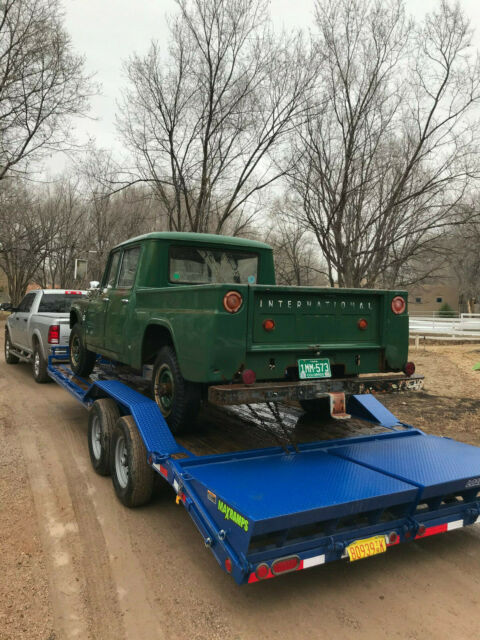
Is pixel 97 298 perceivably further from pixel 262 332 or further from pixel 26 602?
pixel 26 602

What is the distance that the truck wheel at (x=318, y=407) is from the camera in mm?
5529

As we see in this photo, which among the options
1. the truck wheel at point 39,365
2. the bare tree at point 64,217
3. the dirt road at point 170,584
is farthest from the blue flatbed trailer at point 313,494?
the bare tree at point 64,217

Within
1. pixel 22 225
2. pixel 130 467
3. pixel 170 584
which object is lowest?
pixel 170 584

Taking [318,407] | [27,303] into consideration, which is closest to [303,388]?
[318,407]

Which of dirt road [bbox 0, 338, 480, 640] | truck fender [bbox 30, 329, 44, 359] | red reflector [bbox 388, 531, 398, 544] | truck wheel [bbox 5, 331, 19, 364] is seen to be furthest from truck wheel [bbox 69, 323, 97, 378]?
truck wheel [bbox 5, 331, 19, 364]

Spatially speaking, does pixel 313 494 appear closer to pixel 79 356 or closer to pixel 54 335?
pixel 79 356

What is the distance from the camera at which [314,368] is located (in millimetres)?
4172

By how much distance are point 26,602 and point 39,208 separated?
26.4m

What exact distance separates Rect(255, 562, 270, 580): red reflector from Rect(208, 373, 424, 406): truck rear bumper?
1.18 metres

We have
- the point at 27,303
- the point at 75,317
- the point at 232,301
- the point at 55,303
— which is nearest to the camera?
the point at 232,301

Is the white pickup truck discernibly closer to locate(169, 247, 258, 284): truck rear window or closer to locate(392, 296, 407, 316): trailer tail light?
locate(169, 247, 258, 284): truck rear window

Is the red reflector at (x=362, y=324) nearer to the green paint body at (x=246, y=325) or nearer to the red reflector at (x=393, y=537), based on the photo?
the green paint body at (x=246, y=325)

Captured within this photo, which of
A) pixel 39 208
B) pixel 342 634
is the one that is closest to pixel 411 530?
pixel 342 634

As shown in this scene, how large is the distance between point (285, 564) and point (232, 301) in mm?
1847
